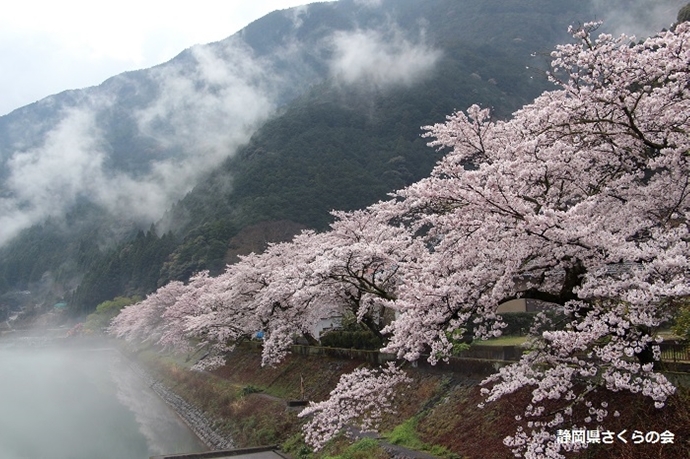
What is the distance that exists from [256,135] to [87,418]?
56.1m

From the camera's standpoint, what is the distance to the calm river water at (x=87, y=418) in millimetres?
21266

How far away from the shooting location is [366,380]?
12.7m

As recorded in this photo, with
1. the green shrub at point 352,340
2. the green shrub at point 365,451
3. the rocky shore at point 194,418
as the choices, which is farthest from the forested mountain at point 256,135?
the rocky shore at point 194,418

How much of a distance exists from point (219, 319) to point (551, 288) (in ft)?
60.5

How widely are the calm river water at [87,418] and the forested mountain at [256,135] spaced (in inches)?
736

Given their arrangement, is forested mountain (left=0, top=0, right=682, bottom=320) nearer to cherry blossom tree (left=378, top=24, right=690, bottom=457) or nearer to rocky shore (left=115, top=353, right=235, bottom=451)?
cherry blossom tree (left=378, top=24, right=690, bottom=457)

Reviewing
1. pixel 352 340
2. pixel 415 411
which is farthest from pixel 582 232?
pixel 352 340

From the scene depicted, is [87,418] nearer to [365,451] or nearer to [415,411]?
[365,451]

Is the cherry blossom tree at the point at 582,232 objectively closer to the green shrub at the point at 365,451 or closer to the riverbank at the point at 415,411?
the riverbank at the point at 415,411

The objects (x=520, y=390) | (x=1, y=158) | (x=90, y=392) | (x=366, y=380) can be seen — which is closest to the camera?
(x=520, y=390)

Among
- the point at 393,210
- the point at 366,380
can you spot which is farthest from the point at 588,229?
the point at 366,380

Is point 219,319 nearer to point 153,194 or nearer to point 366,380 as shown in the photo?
point 366,380

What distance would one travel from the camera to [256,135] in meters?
78.7

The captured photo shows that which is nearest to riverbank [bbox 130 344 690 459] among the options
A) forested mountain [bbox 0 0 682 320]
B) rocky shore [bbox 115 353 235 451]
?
rocky shore [bbox 115 353 235 451]
